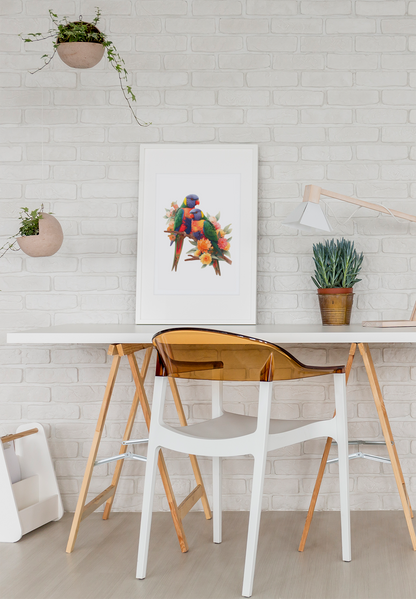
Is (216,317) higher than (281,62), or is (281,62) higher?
(281,62)

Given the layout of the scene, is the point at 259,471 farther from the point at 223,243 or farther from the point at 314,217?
the point at 223,243

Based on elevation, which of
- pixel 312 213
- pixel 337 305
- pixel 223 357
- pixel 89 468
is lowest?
pixel 89 468

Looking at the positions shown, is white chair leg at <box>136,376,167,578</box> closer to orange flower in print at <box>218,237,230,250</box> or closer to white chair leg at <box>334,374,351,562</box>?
white chair leg at <box>334,374,351,562</box>

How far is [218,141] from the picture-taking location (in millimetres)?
2455

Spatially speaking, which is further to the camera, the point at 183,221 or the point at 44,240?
the point at 183,221

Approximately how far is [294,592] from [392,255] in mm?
1399

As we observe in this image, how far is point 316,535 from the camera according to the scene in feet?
7.13

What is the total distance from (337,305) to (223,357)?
2.53ft

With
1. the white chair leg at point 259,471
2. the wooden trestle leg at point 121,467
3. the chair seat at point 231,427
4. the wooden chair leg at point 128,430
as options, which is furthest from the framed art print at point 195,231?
the white chair leg at point 259,471

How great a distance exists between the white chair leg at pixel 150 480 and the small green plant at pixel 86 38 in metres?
1.22

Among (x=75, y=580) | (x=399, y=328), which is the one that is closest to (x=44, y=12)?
(x=399, y=328)

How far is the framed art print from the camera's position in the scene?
239 cm

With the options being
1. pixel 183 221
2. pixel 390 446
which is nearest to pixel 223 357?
pixel 390 446

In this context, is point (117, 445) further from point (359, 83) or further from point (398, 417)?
point (359, 83)
